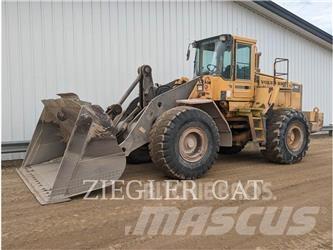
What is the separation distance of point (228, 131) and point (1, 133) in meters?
4.77

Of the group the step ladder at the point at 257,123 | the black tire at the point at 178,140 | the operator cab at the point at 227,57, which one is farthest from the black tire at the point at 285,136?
the black tire at the point at 178,140

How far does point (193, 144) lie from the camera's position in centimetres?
633

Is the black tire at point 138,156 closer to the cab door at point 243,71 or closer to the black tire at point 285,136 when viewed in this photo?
the cab door at point 243,71

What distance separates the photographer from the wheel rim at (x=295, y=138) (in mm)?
7914

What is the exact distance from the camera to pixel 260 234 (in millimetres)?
3838

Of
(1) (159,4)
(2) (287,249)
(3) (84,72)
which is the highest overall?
(1) (159,4)

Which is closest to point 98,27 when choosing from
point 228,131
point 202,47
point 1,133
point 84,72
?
point 84,72

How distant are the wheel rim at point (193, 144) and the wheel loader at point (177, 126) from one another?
0.05 feet

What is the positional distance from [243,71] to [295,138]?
1.92 m

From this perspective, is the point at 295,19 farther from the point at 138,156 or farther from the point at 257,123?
the point at 138,156

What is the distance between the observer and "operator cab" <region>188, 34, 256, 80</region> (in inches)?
291

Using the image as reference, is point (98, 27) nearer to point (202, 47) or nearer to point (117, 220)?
point (202, 47)

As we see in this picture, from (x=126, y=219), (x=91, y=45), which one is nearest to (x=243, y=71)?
(x=91, y=45)

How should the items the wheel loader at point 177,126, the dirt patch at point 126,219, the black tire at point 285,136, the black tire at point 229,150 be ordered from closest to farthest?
1. the dirt patch at point 126,219
2. the wheel loader at point 177,126
3. the black tire at point 285,136
4. the black tire at point 229,150
